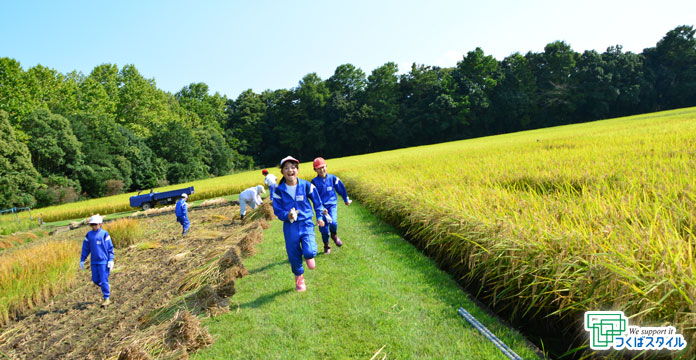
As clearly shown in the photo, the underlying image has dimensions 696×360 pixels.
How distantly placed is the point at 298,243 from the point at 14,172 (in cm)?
3979

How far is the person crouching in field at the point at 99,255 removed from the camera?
21.6 ft

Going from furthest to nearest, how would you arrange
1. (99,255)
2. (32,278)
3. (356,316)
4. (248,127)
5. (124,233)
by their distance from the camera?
(248,127) → (124,233) → (32,278) → (99,255) → (356,316)

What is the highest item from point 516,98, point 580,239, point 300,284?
point 516,98

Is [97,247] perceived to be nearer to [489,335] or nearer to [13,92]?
[489,335]

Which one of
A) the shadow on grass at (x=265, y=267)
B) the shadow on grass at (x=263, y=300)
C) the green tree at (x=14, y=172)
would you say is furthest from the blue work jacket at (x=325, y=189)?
the green tree at (x=14, y=172)

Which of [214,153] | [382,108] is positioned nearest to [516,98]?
[382,108]

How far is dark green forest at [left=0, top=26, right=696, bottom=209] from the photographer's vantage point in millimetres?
36000

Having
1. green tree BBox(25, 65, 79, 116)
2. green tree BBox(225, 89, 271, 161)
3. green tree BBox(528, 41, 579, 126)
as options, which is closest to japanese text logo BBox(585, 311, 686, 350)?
green tree BBox(25, 65, 79, 116)

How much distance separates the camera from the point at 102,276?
21.6 feet

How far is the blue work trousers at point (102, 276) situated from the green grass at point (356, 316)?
319 cm

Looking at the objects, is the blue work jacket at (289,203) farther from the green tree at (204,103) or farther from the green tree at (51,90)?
the green tree at (204,103)

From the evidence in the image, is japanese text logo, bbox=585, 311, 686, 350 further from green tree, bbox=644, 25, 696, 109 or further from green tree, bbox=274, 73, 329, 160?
green tree, bbox=644, 25, 696, 109

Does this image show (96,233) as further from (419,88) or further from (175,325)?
(419,88)

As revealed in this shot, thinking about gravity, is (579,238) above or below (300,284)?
above
